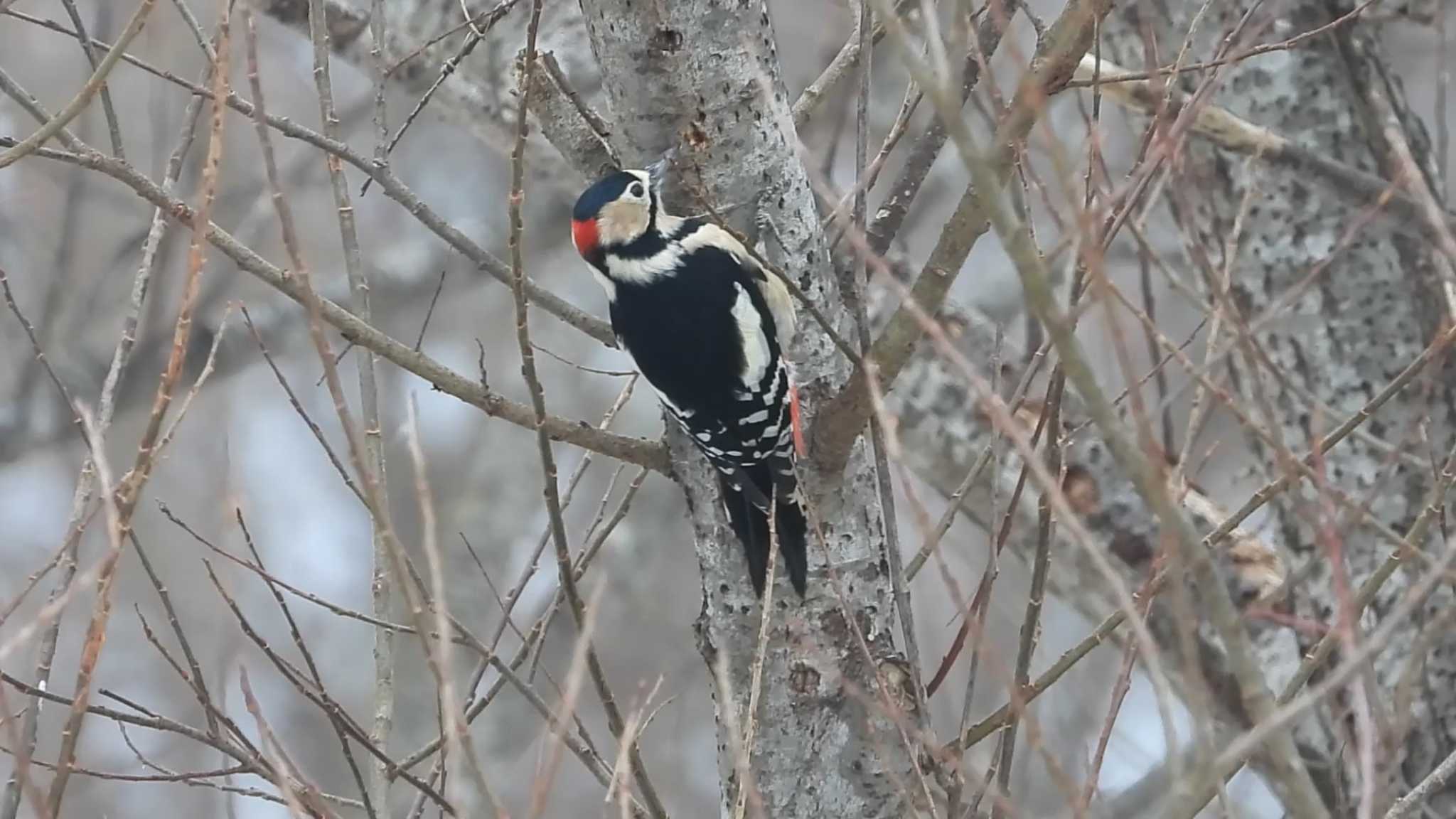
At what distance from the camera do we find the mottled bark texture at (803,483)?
92.2 inches

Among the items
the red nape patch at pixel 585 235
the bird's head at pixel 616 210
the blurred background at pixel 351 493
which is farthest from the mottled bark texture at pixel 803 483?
the blurred background at pixel 351 493

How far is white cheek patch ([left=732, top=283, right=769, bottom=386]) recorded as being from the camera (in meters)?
3.06

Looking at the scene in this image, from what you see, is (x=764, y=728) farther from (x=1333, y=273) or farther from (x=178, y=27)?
(x=178, y=27)

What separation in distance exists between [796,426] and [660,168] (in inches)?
19.9

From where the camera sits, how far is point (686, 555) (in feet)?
35.3

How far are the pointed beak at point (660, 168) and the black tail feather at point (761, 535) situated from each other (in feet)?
1.77

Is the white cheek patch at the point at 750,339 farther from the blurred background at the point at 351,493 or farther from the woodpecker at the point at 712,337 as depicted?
the blurred background at the point at 351,493

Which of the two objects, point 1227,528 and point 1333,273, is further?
point 1333,273

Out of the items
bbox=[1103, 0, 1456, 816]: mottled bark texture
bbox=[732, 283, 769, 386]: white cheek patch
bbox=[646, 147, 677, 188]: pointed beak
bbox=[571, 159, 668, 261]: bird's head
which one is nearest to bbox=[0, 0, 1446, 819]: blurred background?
bbox=[1103, 0, 1456, 816]: mottled bark texture

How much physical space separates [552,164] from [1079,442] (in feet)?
5.53

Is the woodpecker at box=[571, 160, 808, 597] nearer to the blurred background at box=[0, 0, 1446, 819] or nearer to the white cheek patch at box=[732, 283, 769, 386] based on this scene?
the white cheek patch at box=[732, 283, 769, 386]

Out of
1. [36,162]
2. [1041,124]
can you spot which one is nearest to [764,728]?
[1041,124]

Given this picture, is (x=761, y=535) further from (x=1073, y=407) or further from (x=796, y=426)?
(x=1073, y=407)

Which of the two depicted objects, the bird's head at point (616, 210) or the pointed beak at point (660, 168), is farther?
the bird's head at point (616, 210)
